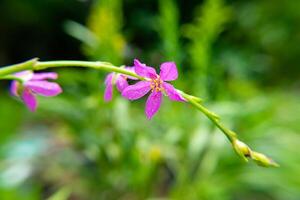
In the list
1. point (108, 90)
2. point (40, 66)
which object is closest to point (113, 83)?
point (108, 90)

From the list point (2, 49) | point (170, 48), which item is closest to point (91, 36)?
point (170, 48)

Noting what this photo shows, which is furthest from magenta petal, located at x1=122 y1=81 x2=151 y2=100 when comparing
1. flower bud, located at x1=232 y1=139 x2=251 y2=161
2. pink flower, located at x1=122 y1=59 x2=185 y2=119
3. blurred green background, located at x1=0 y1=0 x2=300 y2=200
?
blurred green background, located at x1=0 y1=0 x2=300 y2=200

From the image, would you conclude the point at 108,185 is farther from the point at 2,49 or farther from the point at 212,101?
the point at 2,49

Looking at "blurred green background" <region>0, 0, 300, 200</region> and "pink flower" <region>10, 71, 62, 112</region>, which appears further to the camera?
"blurred green background" <region>0, 0, 300, 200</region>

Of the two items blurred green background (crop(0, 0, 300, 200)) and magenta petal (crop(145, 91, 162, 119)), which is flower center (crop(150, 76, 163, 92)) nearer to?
magenta petal (crop(145, 91, 162, 119))

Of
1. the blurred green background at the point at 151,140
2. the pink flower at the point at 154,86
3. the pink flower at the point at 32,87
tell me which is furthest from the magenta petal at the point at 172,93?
the blurred green background at the point at 151,140

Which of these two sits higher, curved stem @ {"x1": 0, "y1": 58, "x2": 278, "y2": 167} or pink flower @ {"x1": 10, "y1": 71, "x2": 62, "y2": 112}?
pink flower @ {"x1": 10, "y1": 71, "x2": 62, "y2": 112}

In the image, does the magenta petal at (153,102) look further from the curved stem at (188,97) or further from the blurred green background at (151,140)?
the blurred green background at (151,140)
